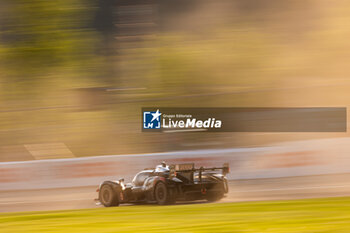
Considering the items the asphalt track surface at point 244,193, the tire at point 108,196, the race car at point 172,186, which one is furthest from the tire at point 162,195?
the asphalt track surface at point 244,193

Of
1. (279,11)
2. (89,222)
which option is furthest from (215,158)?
(279,11)

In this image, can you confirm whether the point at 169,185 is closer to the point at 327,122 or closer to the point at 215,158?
the point at 215,158

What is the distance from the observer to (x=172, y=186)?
7.53 m

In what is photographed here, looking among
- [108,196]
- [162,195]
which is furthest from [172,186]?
[108,196]

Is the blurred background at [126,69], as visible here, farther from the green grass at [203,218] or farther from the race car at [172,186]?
the green grass at [203,218]

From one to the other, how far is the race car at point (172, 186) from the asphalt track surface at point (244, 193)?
0.88 metres

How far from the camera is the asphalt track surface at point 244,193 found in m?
9.39

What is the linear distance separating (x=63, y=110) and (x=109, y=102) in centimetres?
144

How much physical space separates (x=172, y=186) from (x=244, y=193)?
2.42m

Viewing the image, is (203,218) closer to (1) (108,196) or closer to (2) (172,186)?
(2) (172,186)

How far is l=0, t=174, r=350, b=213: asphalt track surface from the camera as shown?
9391 millimetres

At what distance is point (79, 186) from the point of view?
11.1m

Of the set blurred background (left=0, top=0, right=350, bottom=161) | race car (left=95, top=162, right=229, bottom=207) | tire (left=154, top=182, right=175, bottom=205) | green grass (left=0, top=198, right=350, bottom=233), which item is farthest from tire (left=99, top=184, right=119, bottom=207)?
blurred background (left=0, top=0, right=350, bottom=161)

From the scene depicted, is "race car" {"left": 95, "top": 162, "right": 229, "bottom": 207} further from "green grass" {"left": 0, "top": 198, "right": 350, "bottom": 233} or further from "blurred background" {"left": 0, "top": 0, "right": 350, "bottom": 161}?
"blurred background" {"left": 0, "top": 0, "right": 350, "bottom": 161}
